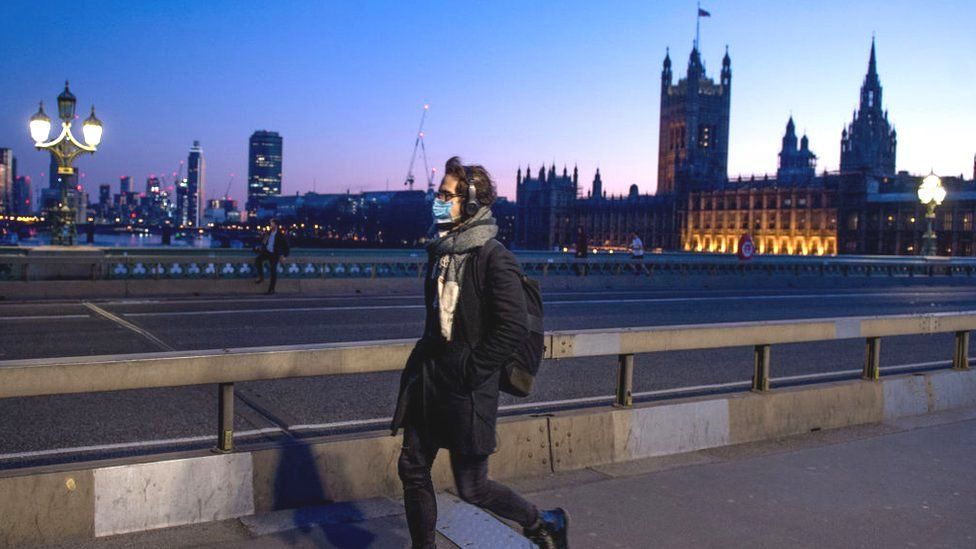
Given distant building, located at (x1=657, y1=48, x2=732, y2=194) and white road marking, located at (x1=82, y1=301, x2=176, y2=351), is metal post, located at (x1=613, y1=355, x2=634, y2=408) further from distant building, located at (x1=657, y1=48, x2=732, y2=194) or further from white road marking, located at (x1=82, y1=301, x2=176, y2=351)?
distant building, located at (x1=657, y1=48, x2=732, y2=194)

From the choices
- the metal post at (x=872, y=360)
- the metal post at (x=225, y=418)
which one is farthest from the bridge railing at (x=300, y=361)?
the metal post at (x=872, y=360)

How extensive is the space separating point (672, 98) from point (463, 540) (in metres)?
191

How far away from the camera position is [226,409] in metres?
5.64

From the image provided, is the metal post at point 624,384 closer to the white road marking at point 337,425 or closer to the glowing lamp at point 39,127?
the white road marking at point 337,425

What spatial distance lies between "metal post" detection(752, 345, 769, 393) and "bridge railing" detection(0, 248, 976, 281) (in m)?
17.3

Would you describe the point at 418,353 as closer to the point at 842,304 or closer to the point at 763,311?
the point at 763,311

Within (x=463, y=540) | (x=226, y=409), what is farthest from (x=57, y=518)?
(x=463, y=540)

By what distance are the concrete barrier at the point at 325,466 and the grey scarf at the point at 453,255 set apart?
1.94 m

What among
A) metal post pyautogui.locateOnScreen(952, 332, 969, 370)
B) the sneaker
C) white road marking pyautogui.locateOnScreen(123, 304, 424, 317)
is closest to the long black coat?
the sneaker

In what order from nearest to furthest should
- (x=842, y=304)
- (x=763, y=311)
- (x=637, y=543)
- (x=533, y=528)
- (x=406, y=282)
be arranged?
(x=533, y=528) < (x=637, y=543) < (x=763, y=311) < (x=842, y=304) < (x=406, y=282)

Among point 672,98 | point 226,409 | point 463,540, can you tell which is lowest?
point 463,540

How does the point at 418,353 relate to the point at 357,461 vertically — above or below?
above

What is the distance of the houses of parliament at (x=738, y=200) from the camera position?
127 meters

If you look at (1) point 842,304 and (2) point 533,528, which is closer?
(2) point 533,528
